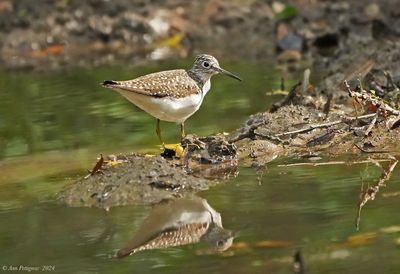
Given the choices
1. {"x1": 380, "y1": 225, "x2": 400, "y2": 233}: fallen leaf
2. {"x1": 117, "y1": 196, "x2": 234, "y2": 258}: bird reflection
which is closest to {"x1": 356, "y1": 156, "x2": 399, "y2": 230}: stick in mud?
{"x1": 380, "y1": 225, "x2": 400, "y2": 233}: fallen leaf

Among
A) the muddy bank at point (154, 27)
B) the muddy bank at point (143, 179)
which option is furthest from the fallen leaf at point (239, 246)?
the muddy bank at point (154, 27)

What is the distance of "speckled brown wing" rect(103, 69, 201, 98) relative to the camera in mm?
9089

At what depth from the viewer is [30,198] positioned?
879 centimetres

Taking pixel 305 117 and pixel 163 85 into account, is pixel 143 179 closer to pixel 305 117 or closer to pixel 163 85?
pixel 163 85

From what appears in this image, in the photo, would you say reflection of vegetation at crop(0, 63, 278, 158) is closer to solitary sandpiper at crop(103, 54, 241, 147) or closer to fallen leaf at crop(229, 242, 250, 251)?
solitary sandpiper at crop(103, 54, 241, 147)

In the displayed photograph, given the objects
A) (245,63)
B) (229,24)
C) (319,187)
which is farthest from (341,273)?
(229,24)

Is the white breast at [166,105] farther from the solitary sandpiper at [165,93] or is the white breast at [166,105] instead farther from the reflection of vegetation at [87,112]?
the reflection of vegetation at [87,112]

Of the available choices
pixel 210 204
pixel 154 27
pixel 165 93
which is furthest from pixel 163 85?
pixel 154 27

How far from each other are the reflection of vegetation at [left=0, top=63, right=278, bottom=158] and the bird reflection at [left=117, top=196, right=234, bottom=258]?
2.74 m

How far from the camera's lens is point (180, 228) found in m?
7.51

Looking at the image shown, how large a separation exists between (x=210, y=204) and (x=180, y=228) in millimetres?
553

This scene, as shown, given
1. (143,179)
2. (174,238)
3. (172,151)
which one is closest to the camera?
(174,238)

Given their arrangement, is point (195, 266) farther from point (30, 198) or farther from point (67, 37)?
point (67, 37)

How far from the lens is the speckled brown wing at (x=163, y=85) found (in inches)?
358
